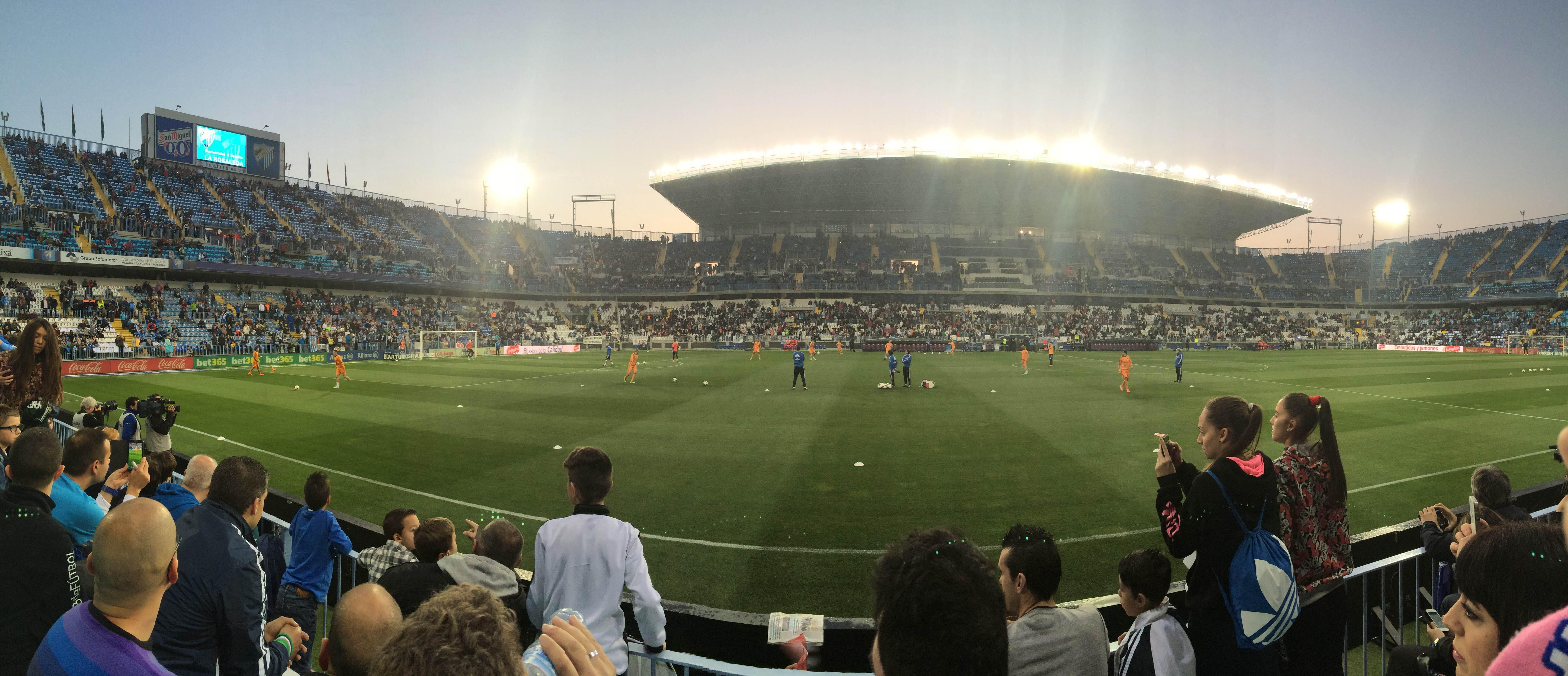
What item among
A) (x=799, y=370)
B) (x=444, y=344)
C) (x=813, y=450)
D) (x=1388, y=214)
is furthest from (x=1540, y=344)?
(x=444, y=344)

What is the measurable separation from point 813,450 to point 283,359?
38.3 metres

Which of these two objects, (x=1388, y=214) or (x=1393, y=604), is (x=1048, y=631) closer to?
(x=1393, y=604)

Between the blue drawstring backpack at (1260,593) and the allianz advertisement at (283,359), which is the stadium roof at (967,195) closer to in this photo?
the allianz advertisement at (283,359)

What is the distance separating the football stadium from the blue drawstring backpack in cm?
1

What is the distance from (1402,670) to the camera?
9.95 ft

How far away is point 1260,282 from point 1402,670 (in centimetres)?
9049

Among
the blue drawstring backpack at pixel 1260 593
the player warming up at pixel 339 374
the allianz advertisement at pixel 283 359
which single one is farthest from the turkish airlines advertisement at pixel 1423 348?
→ the allianz advertisement at pixel 283 359

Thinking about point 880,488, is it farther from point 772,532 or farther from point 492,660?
point 492,660

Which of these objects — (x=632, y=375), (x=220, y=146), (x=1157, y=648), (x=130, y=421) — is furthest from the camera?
(x=220, y=146)

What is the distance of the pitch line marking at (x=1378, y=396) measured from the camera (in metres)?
17.5

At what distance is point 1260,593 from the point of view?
3098 millimetres

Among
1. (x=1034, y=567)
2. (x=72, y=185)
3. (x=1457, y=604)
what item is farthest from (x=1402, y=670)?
(x=72, y=185)

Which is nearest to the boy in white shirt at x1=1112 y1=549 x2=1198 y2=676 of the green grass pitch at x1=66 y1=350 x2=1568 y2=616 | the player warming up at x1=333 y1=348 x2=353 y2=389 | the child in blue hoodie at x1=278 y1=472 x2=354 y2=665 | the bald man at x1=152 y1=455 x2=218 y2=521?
the green grass pitch at x1=66 y1=350 x2=1568 y2=616

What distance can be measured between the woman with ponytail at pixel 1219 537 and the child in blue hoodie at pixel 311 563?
18.6ft
